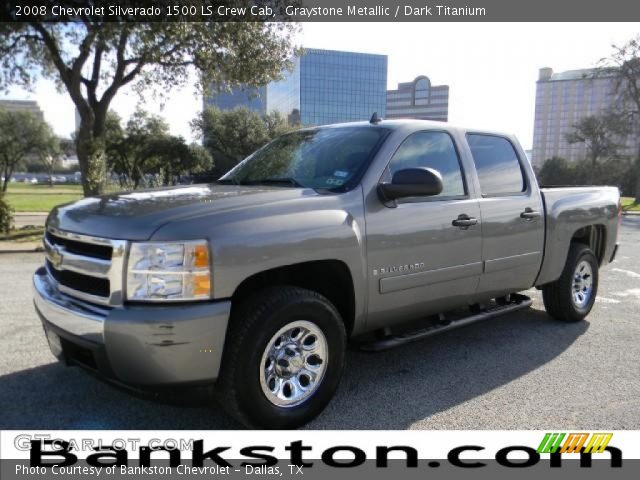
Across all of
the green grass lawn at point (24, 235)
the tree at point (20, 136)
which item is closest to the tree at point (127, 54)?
the green grass lawn at point (24, 235)

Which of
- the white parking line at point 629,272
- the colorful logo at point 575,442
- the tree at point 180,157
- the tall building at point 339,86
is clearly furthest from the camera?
the tall building at point 339,86

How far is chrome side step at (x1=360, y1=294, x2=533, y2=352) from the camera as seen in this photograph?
3.52 metres

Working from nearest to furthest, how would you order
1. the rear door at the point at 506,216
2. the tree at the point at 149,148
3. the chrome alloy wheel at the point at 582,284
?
1. the rear door at the point at 506,216
2. the chrome alloy wheel at the point at 582,284
3. the tree at the point at 149,148

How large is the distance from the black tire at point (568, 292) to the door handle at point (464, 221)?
1724 mm

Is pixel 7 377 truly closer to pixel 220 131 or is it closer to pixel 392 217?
pixel 392 217

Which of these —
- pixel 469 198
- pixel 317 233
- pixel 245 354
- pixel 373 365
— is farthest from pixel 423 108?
pixel 245 354

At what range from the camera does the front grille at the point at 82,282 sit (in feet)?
9.05

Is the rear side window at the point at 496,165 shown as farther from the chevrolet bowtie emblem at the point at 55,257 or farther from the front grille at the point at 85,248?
the chevrolet bowtie emblem at the point at 55,257

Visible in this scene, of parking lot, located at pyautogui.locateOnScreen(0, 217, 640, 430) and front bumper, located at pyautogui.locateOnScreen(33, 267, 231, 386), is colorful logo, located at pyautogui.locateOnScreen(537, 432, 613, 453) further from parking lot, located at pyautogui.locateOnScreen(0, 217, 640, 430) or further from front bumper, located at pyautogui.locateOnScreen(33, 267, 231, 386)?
front bumper, located at pyautogui.locateOnScreen(33, 267, 231, 386)

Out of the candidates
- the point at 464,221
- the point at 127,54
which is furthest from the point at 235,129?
the point at 464,221

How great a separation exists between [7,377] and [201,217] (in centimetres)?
222

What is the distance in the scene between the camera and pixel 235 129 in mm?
43875

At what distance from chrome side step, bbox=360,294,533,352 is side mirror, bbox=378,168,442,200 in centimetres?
101

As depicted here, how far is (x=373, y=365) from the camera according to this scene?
4160mm
